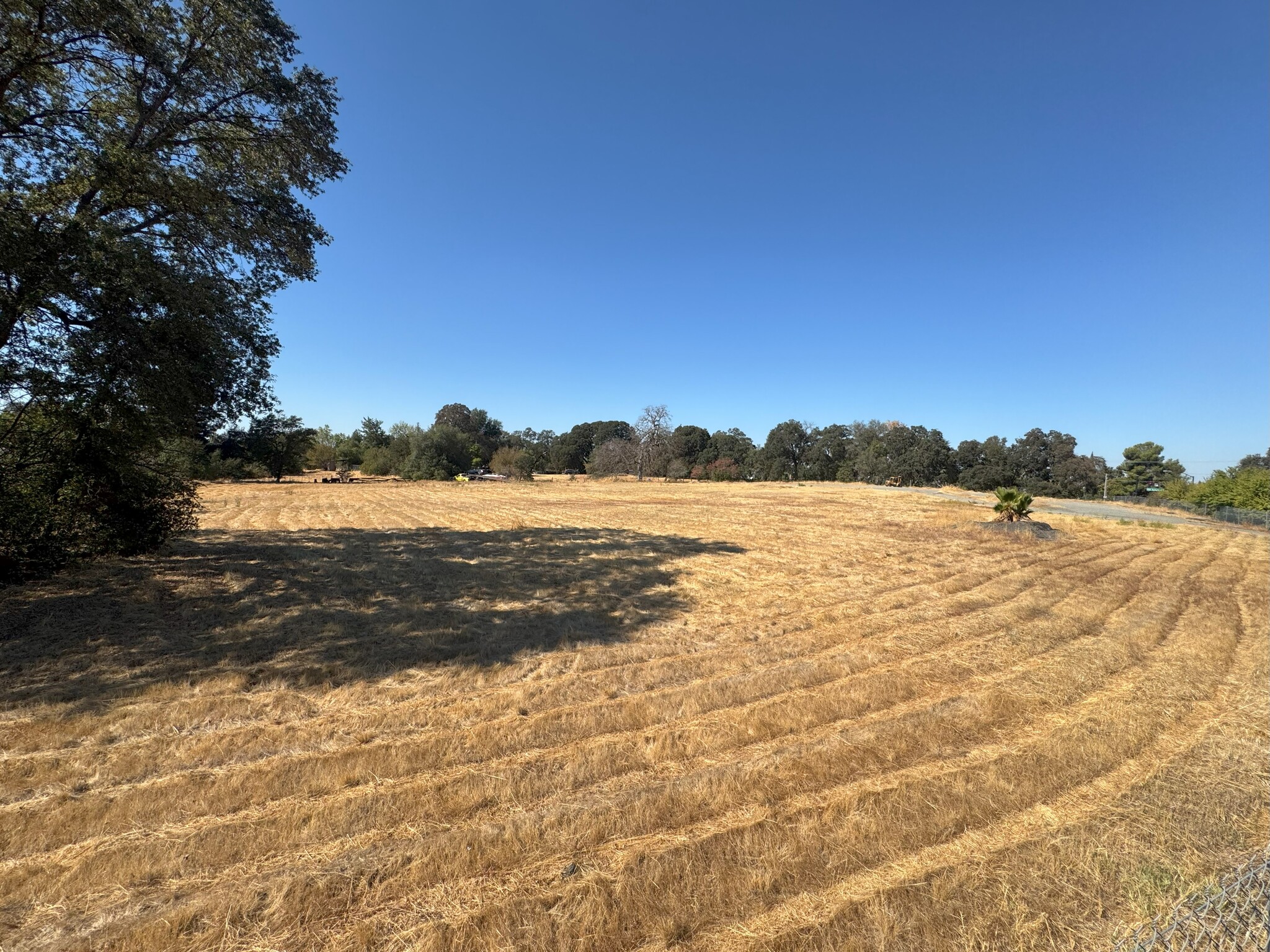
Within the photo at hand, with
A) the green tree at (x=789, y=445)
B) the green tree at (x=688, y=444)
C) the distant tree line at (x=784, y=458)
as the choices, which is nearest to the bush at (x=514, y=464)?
the distant tree line at (x=784, y=458)

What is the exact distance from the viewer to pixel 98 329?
6.82 m

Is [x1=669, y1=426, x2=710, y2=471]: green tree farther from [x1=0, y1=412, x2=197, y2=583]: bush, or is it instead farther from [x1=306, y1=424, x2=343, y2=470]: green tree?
[x1=0, y1=412, x2=197, y2=583]: bush

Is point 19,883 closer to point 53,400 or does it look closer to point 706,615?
point 706,615

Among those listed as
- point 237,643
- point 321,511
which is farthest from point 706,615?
point 321,511

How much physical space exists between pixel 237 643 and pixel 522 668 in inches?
146

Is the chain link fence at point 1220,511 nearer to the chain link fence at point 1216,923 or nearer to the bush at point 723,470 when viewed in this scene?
the chain link fence at point 1216,923

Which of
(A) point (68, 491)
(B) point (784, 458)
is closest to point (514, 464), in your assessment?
(B) point (784, 458)

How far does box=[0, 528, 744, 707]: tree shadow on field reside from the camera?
17.4ft

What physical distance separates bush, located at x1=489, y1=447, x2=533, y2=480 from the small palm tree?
6049 cm

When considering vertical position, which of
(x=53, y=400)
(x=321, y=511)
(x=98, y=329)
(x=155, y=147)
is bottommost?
(x=321, y=511)

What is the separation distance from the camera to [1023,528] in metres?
18.7

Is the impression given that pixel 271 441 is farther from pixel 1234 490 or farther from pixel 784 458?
pixel 784 458

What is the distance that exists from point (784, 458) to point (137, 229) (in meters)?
88.7

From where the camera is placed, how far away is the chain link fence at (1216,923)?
2338 mm
